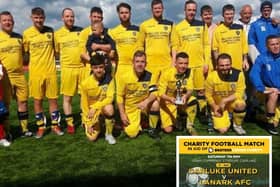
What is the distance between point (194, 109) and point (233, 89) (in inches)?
27.4

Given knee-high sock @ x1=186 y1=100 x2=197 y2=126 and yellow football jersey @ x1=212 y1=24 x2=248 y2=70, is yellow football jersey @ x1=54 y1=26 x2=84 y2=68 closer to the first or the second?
knee-high sock @ x1=186 y1=100 x2=197 y2=126

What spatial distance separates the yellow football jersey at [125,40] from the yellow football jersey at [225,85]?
4.43ft

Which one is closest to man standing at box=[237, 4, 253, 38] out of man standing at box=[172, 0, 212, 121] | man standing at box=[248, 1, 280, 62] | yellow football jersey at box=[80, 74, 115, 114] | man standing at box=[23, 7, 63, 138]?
man standing at box=[248, 1, 280, 62]

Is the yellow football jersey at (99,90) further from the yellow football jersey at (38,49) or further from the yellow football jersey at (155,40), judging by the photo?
the yellow football jersey at (155,40)

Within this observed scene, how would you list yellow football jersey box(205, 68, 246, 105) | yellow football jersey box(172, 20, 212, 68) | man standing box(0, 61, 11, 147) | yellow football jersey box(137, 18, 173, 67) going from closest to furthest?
1. man standing box(0, 61, 11, 147)
2. yellow football jersey box(205, 68, 246, 105)
3. yellow football jersey box(137, 18, 173, 67)
4. yellow football jersey box(172, 20, 212, 68)

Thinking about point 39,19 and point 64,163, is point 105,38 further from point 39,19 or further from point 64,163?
point 64,163

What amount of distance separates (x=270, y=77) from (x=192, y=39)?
1425mm

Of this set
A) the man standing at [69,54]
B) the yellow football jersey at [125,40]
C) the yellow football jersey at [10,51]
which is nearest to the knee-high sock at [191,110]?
the yellow football jersey at [125,40]

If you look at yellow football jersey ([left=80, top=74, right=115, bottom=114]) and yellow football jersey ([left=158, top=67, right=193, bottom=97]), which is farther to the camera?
yellow football jersey ([left=158, top=67, right=193, bottom=97])

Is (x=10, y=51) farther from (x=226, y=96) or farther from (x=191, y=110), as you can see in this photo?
(x=226, y=96)

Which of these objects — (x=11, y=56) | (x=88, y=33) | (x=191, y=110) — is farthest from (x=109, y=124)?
(x=11, y=56)

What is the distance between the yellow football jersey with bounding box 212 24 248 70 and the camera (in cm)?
703

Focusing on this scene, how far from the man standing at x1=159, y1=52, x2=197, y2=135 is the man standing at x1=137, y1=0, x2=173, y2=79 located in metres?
0.30

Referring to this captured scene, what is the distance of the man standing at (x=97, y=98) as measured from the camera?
6219 millimetres
